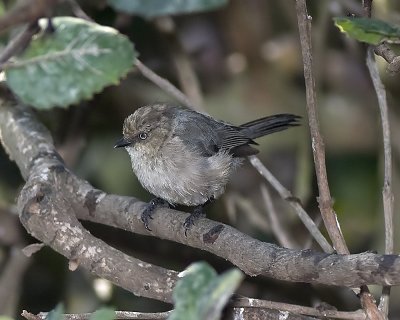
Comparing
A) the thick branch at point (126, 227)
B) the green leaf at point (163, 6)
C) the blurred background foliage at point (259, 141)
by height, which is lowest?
the blurred background foliage at point (259, 141)

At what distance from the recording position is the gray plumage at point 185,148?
4559 mm

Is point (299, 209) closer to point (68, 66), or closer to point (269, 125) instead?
point (269, 125)

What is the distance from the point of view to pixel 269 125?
4.92 meters

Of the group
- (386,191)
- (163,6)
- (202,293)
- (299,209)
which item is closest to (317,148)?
(386,191)

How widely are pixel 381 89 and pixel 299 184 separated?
2.04 meters

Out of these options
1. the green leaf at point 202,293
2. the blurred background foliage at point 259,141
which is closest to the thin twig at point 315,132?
the green leaf at point 202,293

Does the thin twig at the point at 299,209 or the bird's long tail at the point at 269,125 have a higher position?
the thin twig at the point at 299,209

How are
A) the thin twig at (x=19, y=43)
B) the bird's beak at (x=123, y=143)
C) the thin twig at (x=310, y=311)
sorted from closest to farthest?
the thin twig at (x=19, y=43) < the thin twig at (x=310, y=311) < the bird's beak at (x=123, y=143)

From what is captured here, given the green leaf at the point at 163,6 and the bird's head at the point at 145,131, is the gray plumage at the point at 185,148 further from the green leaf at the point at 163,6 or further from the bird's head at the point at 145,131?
the green leaf at the point at 163,6

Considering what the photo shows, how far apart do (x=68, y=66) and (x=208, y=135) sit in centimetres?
284

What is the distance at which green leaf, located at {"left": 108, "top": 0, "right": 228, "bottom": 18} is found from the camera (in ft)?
6.13

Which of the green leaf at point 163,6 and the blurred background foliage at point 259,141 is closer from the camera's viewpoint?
the green leaf at point 163,6

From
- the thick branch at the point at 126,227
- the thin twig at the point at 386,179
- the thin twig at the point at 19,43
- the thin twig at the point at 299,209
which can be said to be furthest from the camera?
the thin twig at the point at 299,209

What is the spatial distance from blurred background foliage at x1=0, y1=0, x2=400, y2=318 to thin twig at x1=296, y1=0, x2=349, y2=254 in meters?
2.22
